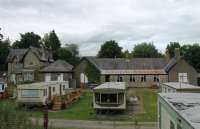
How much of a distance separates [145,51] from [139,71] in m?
69.6

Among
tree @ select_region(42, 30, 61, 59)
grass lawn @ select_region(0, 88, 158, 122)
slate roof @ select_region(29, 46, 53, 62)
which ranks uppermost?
tree @ select_region(42, 30, 61, 59)

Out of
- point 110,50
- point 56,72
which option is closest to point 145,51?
point 110,50

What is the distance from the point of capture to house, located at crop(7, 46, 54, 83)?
215ft

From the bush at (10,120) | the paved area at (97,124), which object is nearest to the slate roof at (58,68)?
the paved area at (97,124)

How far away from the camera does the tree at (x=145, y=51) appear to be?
124 m

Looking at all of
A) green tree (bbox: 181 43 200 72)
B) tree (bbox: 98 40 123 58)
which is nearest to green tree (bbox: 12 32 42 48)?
tree (bbox: 98 40 123 58)

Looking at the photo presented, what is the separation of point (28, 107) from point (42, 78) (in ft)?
88.0

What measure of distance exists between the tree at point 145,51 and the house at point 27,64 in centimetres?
5500

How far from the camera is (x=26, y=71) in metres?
66.1

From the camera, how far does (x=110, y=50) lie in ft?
324

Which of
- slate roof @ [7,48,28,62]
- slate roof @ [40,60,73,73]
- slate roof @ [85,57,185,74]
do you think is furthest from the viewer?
slate roof @ [7,48,28,62]

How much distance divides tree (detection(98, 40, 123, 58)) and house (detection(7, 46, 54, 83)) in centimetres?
2632

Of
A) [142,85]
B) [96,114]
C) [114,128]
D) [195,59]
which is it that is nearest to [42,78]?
[142,85]

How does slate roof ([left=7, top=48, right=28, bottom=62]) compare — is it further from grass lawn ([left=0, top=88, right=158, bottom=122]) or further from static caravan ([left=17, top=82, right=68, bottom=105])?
grass lawn ([left=0, top=88, right=158, bottom=122])
